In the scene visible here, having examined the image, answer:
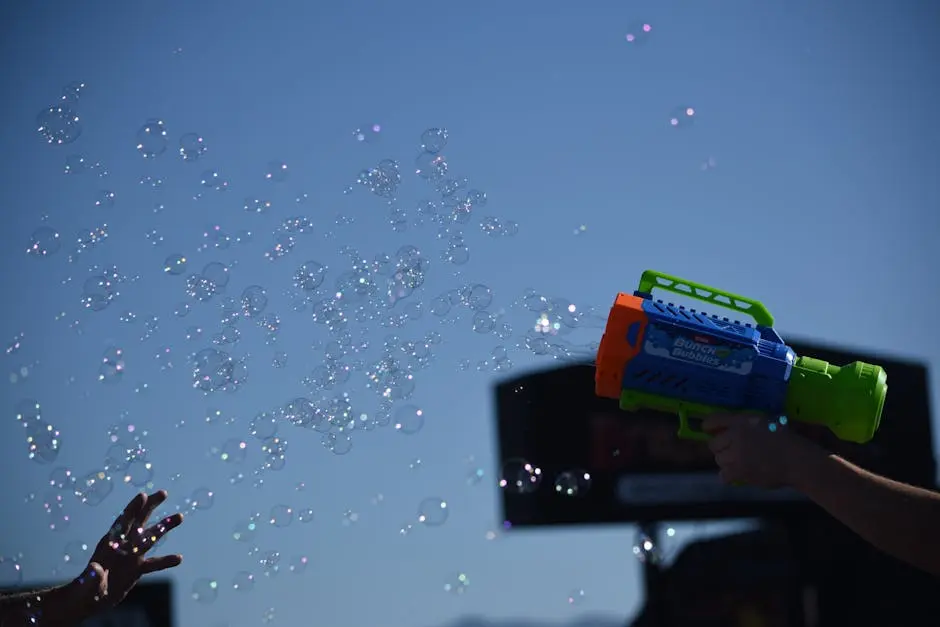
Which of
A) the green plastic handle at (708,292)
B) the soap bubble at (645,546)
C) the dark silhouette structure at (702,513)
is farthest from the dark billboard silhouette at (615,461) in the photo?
the green plastic handle at (708,292)

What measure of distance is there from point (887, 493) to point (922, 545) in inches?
5.7

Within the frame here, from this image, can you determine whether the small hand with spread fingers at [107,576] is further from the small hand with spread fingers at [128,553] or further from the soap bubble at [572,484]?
the soap bubble at [572,484]

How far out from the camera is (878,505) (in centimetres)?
304

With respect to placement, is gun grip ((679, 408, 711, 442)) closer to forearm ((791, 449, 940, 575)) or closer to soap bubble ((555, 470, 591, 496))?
forearm ((791, 449, 940, 575))

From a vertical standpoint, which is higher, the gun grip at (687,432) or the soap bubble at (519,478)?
the gun grip at (687,432)

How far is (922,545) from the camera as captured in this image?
2973 millimetres

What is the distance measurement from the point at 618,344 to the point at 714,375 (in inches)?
11.8

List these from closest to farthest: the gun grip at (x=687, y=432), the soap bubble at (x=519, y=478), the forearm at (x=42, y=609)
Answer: the gun grip at (x=687, y=432), the forearm at (x=42, y=609), the soap bubble at (x=519, y=478)

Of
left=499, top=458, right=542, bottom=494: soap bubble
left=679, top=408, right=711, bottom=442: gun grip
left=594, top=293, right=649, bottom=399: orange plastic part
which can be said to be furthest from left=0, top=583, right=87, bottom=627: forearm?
left=499, top=458, right=542, bottom=494: soap bubble

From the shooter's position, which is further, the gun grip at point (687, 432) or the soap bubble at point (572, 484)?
the soap bubble at point (572, 484)

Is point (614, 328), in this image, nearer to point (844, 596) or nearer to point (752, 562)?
point (752, 562)

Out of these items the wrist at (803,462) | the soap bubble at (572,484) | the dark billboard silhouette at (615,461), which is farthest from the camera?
the dark billboard silhouette at (615,461)

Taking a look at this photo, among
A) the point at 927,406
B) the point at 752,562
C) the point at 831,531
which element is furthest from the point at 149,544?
the point at 927,406

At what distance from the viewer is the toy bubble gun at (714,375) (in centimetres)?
378
